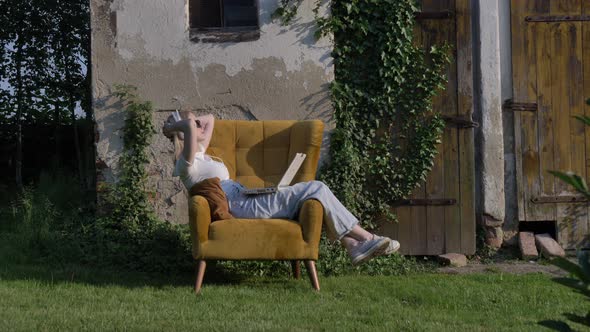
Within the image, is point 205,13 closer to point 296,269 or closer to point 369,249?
point 296,269

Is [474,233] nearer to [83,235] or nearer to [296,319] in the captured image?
[296,319]

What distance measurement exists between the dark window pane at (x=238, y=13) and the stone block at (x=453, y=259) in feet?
8.60

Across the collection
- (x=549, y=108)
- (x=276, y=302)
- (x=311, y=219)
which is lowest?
(x=276, y=302)

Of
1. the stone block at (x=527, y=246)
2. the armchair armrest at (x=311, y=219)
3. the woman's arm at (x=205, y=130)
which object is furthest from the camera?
the stone block at (x=527, y=246)

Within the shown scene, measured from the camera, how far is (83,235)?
5578 millimetres

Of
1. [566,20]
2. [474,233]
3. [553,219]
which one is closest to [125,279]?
[474,233]

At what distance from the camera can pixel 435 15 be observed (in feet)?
19.8

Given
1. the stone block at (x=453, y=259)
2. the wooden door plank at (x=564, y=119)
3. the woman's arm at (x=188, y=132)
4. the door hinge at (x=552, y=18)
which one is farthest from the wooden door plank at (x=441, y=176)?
the woman's arm at (x=188, y=132)

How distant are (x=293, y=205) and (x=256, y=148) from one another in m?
0.77

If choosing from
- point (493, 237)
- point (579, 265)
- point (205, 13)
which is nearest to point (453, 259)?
point (493, 237)

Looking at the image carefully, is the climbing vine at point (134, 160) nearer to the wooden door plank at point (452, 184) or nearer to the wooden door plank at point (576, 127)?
the wooden door plank at point (452, 184)

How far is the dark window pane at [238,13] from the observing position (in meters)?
6.14

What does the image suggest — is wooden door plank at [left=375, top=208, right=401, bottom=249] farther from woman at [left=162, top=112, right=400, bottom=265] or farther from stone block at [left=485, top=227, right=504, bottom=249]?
woman at [left=162, top=112, right=400, bottom=265]

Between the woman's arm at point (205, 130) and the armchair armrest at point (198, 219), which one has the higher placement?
the woman's arm at point (205, 130)
